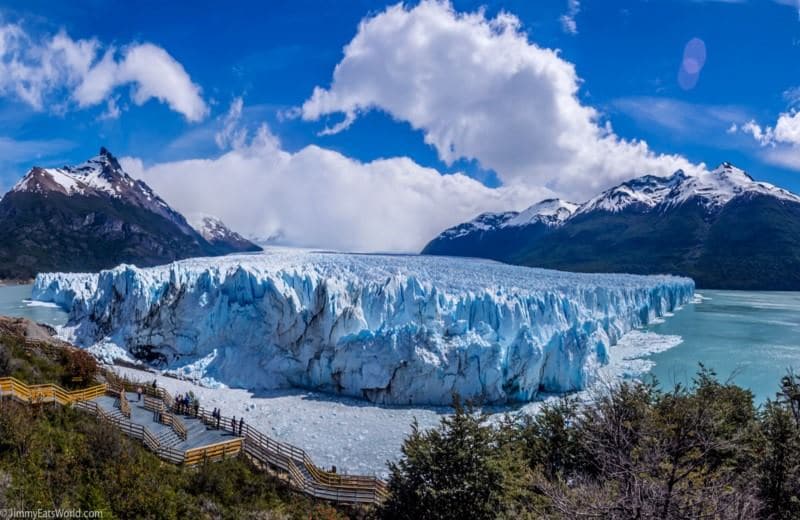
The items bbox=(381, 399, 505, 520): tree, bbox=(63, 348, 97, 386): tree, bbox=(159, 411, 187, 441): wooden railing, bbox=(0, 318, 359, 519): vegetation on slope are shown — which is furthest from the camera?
bbox=(63, 348, 97, 386): tree

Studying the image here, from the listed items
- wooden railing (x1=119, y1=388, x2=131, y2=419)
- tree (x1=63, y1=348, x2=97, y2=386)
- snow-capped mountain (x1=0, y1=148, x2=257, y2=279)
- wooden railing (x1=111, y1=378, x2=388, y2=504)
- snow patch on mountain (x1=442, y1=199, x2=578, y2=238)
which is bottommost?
wooden railing (x1=111, y1=378, x2=388, y2=504)

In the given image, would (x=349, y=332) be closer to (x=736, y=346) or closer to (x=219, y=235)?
(x=736, y=346)

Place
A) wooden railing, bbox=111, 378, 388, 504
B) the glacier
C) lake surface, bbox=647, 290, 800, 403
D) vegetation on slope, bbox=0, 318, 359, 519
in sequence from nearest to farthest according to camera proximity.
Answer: vegetation on slope, bbox=0, 318, 359, 519 < wooden railing, bbox=111, 378, 388, 504 < the glacier < lake surface, bbox=647, 290, 800, 403

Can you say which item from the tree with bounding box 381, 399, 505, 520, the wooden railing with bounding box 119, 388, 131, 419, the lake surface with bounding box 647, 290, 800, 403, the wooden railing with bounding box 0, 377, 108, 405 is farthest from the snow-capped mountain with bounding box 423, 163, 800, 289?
the wooden railing with bounding box 0, 377, 108, 405

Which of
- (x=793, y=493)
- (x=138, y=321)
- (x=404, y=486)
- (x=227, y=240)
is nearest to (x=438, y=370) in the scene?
(x=404, y=486)

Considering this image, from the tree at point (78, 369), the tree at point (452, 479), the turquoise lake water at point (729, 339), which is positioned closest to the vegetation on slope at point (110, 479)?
the tree at point (452, 479)

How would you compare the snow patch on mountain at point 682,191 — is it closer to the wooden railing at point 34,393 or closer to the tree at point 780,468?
the tree at point 780,468

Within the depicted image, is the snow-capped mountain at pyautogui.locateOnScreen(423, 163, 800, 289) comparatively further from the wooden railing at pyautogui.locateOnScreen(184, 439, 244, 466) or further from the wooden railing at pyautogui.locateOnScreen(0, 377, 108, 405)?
the wooden railing at pyautogui.locateOnScreen(0, 377, 108, 405)
